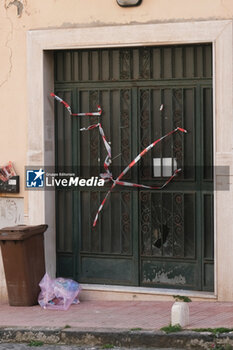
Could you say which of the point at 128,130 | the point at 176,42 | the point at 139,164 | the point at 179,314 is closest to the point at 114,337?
→ the point at 179,314

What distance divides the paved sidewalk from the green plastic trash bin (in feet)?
0.54

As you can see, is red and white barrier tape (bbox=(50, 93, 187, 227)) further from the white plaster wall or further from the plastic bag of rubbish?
the plastic bag of rubbish

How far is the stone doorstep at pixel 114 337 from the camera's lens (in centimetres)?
881

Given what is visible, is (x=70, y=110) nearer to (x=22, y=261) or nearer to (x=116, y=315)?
(x=22, y=261)

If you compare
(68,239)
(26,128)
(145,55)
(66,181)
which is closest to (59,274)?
(68,239)

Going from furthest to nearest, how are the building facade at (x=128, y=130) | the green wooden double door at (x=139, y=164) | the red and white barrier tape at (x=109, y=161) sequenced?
1. the red and white barrier tape at (x=109, y=161)
2. the green wooden double door at (x=139, y=164)
3. the building facade at (x=128, y=130)

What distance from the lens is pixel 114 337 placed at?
29.9 ft

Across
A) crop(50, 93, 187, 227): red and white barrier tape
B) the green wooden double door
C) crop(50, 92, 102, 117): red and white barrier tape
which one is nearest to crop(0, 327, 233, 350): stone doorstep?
the green wooden double door

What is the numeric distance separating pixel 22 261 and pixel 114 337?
204cm

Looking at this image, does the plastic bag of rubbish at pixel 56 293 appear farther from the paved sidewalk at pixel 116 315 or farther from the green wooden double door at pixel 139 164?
the green wooden double door at pixel 139 164

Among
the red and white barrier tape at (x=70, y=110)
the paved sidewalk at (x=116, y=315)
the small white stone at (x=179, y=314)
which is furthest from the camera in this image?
the red and white barrier tape at (x=70, y=110)

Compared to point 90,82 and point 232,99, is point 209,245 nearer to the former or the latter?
point 232,99

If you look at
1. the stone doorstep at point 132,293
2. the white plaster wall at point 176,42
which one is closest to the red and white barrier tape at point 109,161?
the white plaster wall at point 176,42

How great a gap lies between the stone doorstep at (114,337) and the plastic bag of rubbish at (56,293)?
1132 mm
